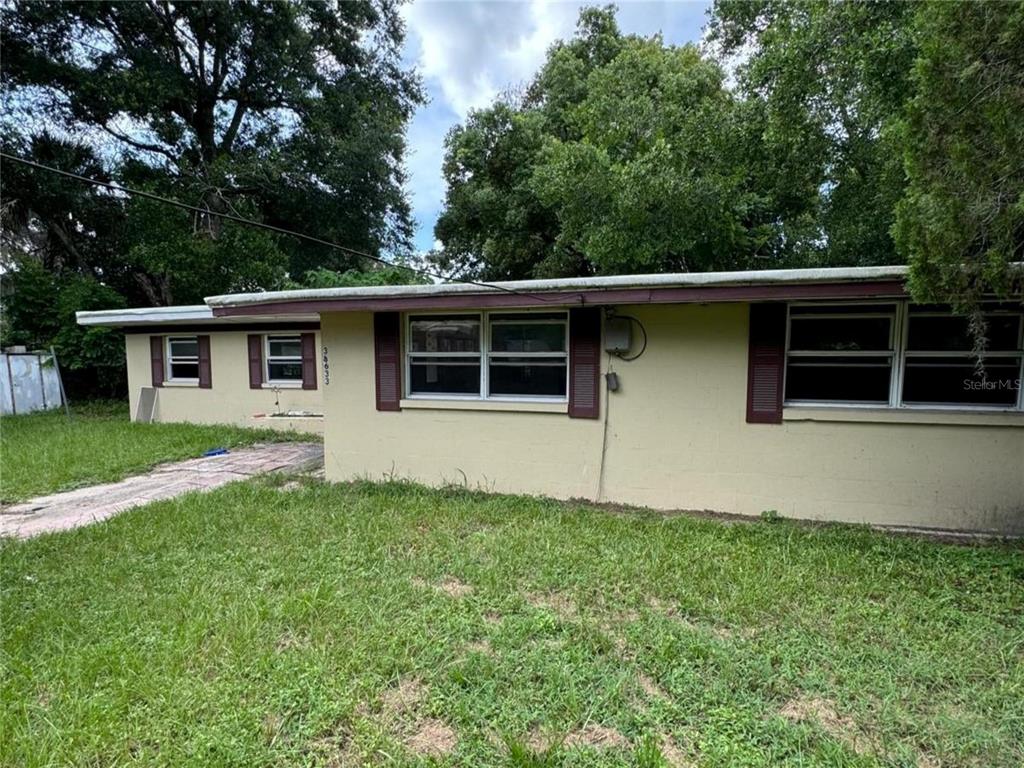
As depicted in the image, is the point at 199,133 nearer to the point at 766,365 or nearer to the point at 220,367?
the point at 220,367

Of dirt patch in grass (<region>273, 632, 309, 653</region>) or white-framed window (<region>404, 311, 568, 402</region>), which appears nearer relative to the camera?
dirt patch in grass (<region>273, 632, 309, 653</region>)

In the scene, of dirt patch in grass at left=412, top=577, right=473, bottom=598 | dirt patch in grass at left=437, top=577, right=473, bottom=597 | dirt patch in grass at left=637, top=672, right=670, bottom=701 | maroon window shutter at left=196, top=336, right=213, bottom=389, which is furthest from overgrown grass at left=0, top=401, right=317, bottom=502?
dirt patch in grass at left=637, top=672, right=670, bottom=701

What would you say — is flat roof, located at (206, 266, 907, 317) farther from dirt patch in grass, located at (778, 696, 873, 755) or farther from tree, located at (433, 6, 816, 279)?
tree, located at (433, 6, 816, 279)

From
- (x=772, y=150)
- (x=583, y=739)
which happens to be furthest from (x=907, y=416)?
(x=772, y=150)

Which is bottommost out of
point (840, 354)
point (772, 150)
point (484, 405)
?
point (484, 405)

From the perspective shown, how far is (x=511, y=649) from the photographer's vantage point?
2.76 meters

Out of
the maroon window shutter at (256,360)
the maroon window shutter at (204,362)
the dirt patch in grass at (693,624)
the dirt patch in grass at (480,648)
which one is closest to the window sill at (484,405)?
the dirt patch in grass at (693,624)

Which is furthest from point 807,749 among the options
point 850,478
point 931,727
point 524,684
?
point 850,478

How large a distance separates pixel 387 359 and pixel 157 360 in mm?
8160

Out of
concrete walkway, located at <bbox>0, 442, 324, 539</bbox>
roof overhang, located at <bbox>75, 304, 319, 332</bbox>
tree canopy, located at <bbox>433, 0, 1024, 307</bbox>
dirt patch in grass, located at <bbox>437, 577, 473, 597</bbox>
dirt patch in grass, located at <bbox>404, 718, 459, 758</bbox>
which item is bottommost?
concrete walkway, located at <bbox>0, 442, 324, 539</bbox>

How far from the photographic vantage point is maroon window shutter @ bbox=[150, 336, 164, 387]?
11.3 m

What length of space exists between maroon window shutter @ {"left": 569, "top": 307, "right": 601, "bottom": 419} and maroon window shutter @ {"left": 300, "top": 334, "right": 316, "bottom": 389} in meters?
6.50

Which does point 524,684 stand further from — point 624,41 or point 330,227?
point 624,41

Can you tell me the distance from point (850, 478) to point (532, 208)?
440 inches
